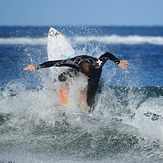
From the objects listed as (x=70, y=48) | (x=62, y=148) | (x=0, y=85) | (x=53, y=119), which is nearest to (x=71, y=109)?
(x=53, y=119)

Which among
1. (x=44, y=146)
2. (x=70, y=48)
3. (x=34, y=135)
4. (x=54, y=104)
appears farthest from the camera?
(x=70, y=48)

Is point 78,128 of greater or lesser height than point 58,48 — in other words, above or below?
below

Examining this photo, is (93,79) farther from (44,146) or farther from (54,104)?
(44,146)

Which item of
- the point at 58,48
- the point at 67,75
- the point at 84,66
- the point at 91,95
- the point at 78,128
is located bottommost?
the point at 78,128

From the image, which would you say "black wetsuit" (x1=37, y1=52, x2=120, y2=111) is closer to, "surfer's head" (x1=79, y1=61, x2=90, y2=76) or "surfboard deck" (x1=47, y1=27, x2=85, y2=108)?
"surfer's head" (x1=79, y1=61, x2=90, y2=76)

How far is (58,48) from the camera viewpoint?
6637mm

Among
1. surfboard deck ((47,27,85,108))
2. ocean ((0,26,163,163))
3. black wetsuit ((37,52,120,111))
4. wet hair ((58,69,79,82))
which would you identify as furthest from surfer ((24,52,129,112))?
surfboard deck ((47,27,85,108))

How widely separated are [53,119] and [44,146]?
92 cm

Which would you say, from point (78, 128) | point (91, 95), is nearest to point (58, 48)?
point (91, 95)

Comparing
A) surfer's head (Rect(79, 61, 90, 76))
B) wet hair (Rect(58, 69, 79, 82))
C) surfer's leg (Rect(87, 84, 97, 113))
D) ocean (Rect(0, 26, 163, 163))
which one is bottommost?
ocean (Rect(0, 26, 163, 163))

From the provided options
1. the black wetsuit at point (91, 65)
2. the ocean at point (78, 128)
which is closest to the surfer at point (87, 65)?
the black wetsuit at point (91, 65)

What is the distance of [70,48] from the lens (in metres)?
6.66

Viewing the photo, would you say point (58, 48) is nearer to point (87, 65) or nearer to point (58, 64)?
point (58, 64)

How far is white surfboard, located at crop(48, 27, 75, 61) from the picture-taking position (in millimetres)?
6487
